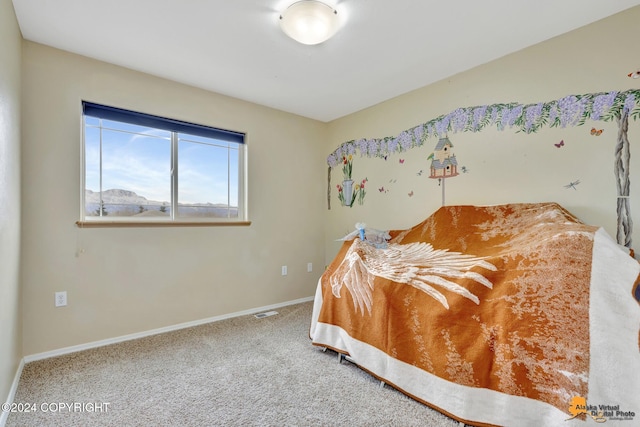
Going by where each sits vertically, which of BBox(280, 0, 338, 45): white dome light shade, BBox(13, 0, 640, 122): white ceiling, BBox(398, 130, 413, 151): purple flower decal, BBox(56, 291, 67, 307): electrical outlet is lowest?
BBox(56, 291, 67, 307): electrical outlet

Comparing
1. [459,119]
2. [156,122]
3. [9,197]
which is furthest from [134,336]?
[459,119]

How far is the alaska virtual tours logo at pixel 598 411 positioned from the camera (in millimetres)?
1072

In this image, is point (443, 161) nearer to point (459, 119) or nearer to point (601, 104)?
point (459, 119)

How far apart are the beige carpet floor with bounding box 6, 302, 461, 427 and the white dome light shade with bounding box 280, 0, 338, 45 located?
2.17 m

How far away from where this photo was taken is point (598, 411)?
1105 mm

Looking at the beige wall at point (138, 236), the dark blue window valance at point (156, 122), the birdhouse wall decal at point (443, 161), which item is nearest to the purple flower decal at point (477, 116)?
the birdhouse wall decal at point (443, 161)

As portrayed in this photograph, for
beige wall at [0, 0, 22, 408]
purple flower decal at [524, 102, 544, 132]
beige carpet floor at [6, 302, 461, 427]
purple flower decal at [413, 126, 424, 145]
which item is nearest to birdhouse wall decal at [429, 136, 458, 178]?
purple flower decal at [413, 126, 424, 145]

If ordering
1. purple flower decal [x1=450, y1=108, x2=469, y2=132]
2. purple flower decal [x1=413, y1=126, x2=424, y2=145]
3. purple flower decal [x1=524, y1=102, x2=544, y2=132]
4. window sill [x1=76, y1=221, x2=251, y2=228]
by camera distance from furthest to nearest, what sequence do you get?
purple flower decal [x1=413, y1=126, x2=424, y2=145] → purple flower decal [x1=450, y1=108, x2=469, y2=132] → window sill [x1=76, y1=221, x2=251, y2=228] → purple flower decal [x1=524, y1=102, x2=544, y2=132]

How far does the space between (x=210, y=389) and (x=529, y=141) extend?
2.72 metres

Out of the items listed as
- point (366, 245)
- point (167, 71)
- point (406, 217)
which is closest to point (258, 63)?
point (167, 71)

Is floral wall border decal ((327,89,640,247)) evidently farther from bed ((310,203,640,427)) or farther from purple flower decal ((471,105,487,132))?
bed ((310,203,640,427))

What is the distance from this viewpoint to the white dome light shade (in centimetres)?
168

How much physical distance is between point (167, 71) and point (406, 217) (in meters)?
2.55

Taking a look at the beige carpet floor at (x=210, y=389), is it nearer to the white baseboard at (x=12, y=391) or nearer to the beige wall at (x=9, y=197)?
the white baseboard at (x=12, y=391)
